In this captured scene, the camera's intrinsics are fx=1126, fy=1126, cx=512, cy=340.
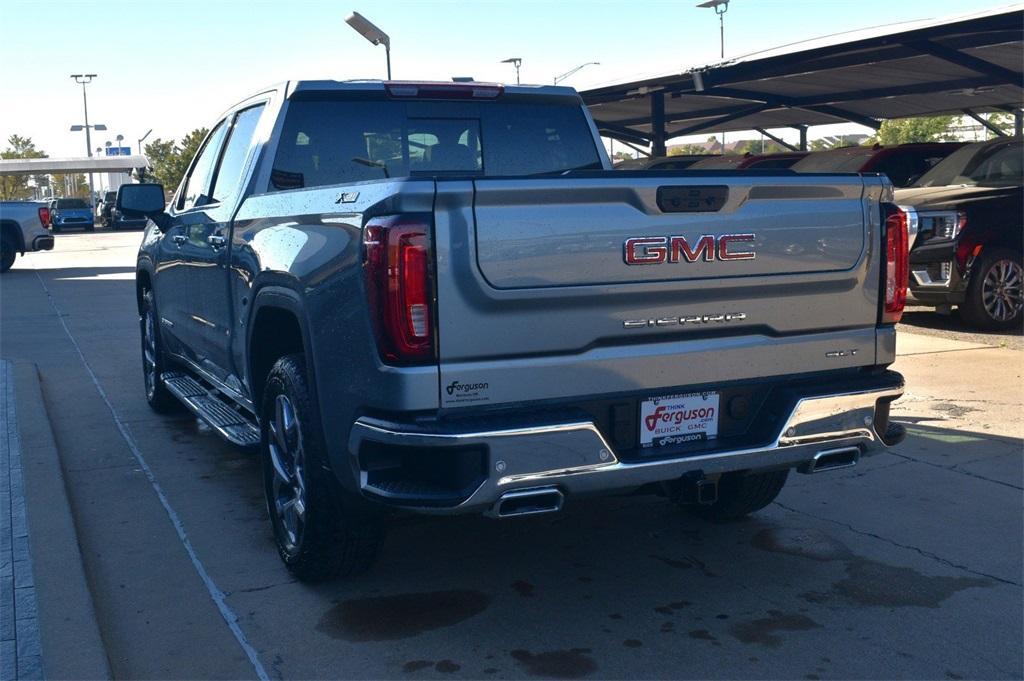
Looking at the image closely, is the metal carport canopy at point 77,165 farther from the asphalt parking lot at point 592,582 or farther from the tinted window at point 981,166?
the asphalt parking lot at point 592,582

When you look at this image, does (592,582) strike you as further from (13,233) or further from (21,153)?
(21,153)

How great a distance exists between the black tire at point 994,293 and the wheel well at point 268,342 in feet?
25.4

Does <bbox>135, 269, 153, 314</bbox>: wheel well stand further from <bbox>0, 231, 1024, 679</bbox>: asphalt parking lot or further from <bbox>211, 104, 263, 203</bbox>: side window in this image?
<bbox>211, 104, 263, 203</bbox>: side window

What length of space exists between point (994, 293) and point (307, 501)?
837 centimetres

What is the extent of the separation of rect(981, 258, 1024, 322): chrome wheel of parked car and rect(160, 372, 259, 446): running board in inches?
291

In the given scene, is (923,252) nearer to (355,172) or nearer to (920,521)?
(920,521)

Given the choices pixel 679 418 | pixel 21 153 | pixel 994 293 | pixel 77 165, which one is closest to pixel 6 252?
pixel 994 293

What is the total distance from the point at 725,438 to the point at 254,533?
93.4 inches

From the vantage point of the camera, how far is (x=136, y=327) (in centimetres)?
1308

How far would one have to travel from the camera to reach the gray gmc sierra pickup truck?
3.59 meters

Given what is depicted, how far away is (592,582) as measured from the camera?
457 cm

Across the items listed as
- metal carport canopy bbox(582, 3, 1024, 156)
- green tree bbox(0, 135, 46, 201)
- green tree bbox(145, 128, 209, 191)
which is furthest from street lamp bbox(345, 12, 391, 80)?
green tree bbox(0, 135, 46, 201)

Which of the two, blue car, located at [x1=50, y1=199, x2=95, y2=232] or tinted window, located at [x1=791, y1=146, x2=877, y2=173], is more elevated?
tinted window, located at [x1=791, y1=146, x2=877, y2=173]

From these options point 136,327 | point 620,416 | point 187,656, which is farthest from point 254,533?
point 136,327
